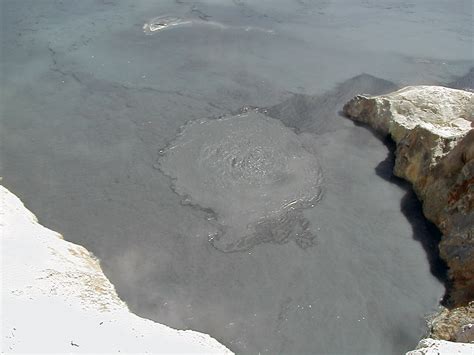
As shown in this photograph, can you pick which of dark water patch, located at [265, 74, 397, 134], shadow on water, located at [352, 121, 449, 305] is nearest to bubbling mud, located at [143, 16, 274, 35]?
dark water patch, located at [265, 74, 397, 134]

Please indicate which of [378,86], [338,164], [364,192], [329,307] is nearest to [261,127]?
[338,164]

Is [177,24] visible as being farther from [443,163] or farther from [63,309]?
[63,309]

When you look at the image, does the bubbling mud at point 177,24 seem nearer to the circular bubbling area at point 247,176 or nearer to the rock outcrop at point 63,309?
the circular bubbling area at point 247,176

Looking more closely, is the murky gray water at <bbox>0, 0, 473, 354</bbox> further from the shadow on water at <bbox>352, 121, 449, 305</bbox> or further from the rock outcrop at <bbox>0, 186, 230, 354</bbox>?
the rock outcrop at <bbox>0, 186, 230, 354</bbox>

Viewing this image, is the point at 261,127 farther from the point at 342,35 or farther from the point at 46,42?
the point at 46,42

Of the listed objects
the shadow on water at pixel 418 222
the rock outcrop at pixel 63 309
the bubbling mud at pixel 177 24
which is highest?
the bubbling mud at pixel 177 24

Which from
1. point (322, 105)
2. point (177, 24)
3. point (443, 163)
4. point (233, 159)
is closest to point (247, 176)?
point (233, 159)

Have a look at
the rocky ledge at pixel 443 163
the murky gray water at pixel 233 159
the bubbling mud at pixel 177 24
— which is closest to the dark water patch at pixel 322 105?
the murky gray water at pixel 233 159
